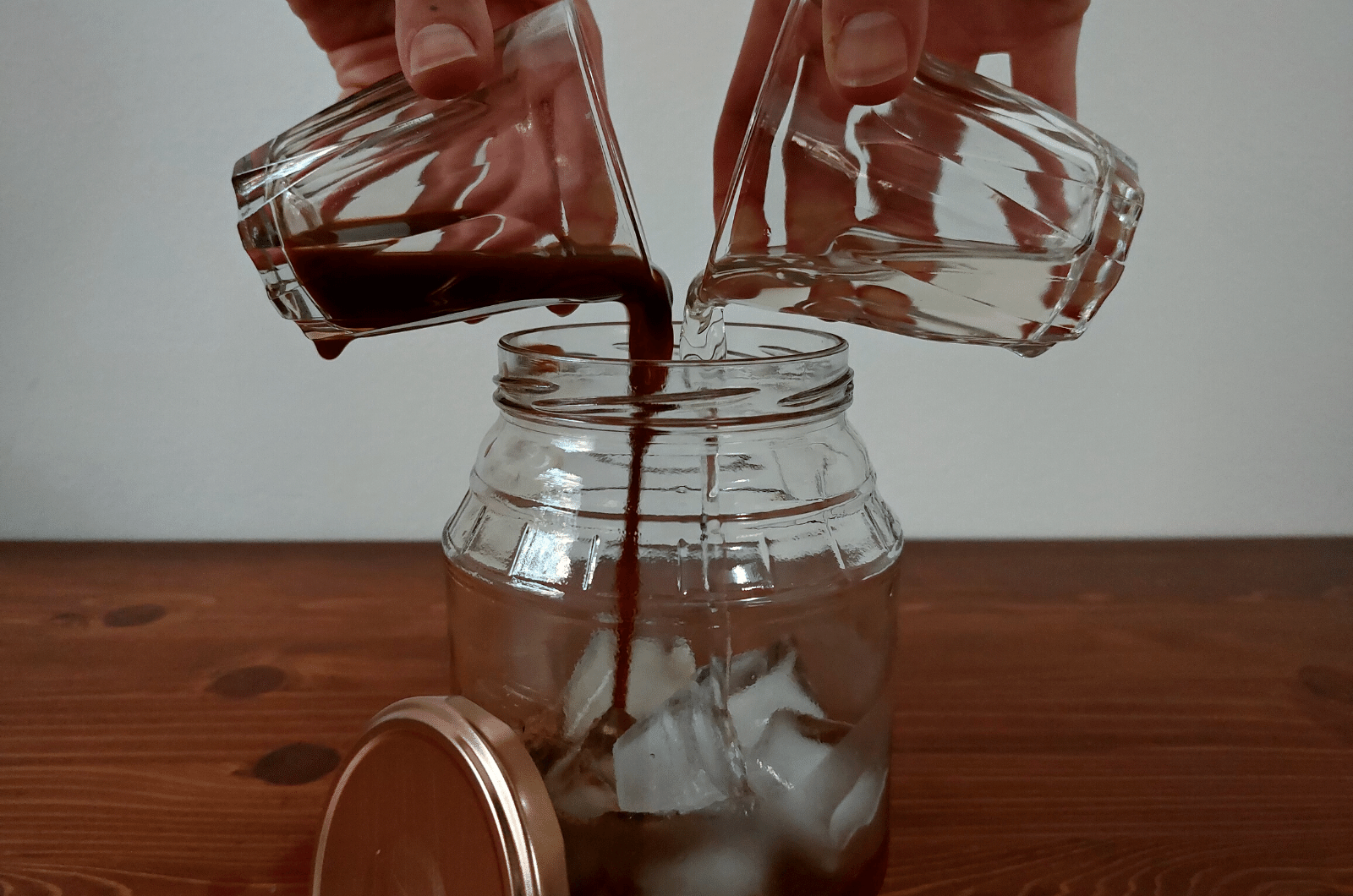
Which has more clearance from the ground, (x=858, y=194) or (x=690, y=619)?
(x=858, y=194)

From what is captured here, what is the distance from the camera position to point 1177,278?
116 centimetres

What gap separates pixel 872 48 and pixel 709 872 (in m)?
0.38

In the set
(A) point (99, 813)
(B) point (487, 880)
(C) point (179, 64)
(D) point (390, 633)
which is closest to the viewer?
(B) point (487, 880)

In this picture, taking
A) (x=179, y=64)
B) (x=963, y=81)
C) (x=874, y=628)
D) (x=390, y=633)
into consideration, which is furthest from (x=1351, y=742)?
(x=179, y=64)

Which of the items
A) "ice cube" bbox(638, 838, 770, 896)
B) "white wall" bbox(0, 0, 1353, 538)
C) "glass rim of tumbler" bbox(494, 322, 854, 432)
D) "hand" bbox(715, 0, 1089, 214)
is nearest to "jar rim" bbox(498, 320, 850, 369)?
"glass rim of tumbler" bbox(494, 322, 854, 432)

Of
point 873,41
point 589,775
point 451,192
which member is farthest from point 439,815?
point 873,41

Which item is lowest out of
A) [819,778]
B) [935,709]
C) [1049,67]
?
[935,709]

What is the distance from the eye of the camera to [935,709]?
785mm

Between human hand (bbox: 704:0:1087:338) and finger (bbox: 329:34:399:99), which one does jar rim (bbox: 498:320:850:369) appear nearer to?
human hand (bbox: 704:0:1087:338)

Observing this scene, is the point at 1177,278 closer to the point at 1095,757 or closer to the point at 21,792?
the point at 1095,757

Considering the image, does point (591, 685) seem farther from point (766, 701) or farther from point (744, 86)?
point (744, 86)

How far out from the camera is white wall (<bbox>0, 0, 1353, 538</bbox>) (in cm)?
108

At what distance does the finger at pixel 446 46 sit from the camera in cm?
45

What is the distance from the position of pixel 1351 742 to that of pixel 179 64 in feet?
4.14
